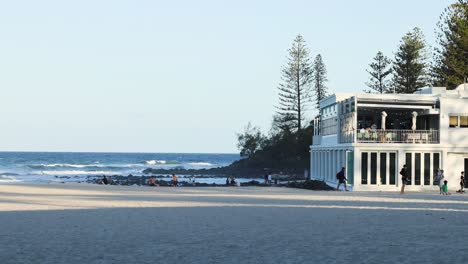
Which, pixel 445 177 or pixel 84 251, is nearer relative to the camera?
pixel 84 251

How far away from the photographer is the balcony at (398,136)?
34281 millimetres

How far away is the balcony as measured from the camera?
34.3 meters

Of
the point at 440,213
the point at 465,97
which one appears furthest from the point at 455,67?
the point at 440,213

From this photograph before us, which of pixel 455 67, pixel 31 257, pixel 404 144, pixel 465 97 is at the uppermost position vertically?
pixel 455 67

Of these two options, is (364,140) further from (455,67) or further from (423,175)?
(455,67)

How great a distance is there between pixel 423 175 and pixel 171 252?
24.8 metres

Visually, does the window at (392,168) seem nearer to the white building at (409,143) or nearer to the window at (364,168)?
the white building at (409,143)

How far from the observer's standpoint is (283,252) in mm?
11117

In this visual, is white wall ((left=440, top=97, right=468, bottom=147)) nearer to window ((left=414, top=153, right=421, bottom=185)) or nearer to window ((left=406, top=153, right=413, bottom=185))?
window ((left=414, top=153, right=421, bottom=185))

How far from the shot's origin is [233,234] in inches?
543

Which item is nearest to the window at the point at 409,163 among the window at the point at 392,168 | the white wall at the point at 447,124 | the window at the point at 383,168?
the window at the point at 392,168

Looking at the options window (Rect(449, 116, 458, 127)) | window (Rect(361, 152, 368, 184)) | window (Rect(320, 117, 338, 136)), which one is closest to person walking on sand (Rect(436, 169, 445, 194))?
window (Rect(361, 152, 368, 184))

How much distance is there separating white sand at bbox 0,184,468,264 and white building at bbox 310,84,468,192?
38.1ft

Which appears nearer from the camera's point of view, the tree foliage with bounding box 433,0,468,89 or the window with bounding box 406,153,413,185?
the window with bounding box 406,153,413,185
